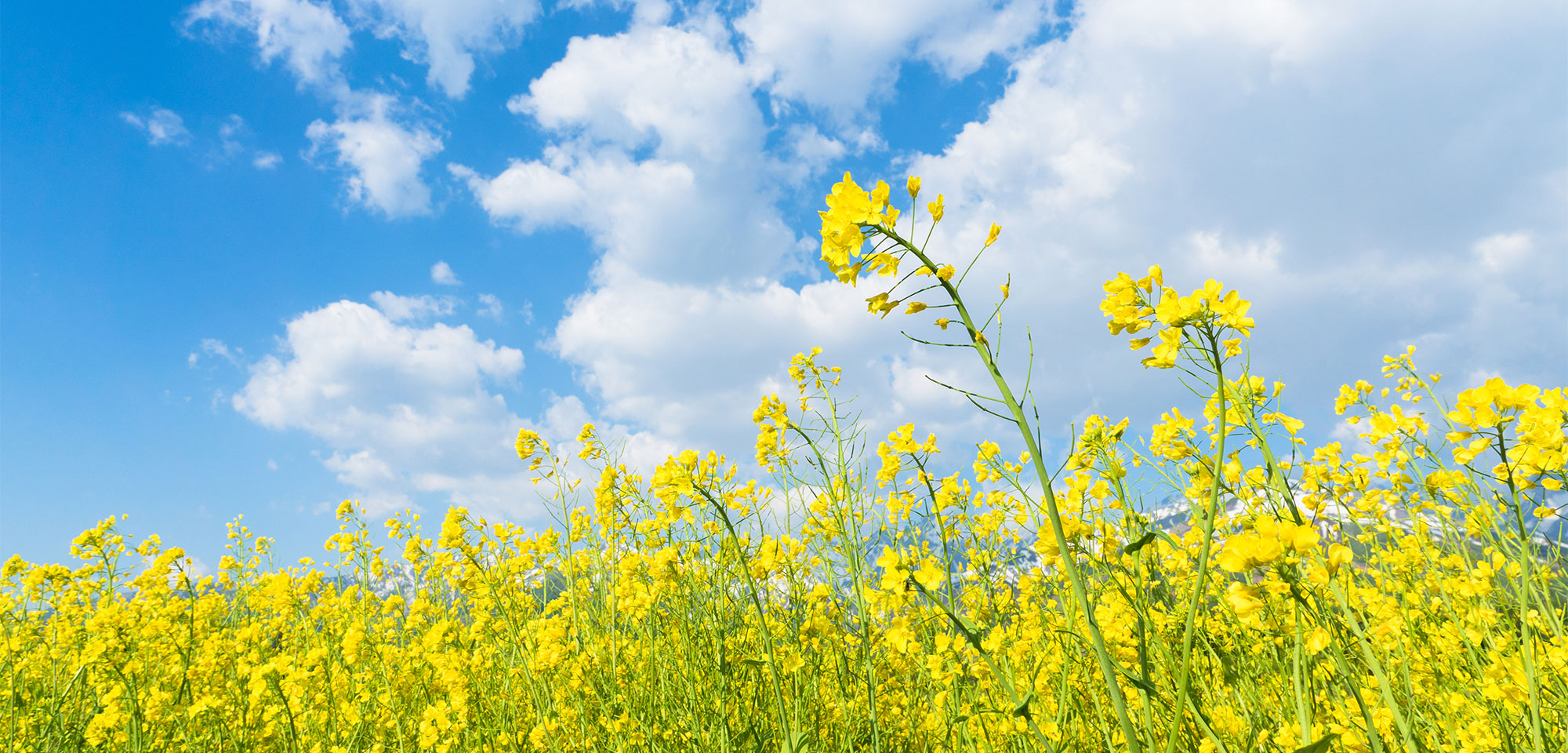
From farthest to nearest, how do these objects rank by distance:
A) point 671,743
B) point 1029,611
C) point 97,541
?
point 97,541 < point 1029,611 < point 671,743

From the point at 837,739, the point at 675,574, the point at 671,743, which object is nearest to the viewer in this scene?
the point at 675,574

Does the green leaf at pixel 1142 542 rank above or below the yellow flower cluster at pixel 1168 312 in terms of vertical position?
below

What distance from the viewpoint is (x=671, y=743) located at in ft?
8.55

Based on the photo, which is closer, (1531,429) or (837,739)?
(1531,429)

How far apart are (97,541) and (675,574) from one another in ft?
12.0

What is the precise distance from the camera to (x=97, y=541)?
3660 mm

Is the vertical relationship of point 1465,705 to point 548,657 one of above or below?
below

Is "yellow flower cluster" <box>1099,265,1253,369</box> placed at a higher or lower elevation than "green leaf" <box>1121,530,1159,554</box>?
higher

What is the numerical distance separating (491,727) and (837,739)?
5.13ft

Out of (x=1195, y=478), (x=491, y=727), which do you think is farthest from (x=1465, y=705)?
(x=491, y=727)

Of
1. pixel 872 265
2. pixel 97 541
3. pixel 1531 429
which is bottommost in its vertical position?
pixel 1531 429

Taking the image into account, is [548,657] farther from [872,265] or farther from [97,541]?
[97,541]

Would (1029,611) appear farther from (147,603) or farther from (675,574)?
(147,603)

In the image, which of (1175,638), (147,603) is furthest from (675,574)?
(147,603)
